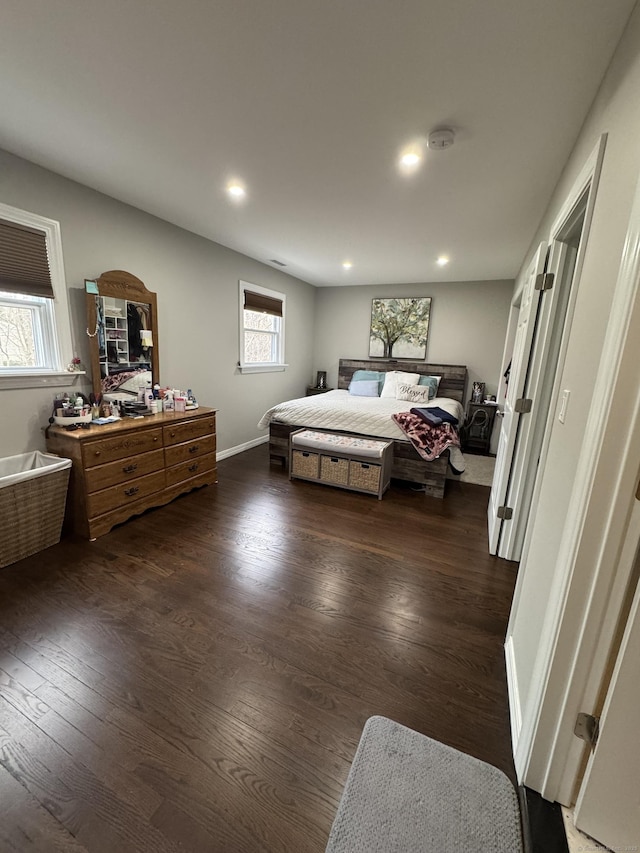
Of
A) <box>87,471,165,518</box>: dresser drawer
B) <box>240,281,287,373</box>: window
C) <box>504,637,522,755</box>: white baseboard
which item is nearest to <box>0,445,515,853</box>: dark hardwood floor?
<box>504,637,522,755</box>: white baseboard

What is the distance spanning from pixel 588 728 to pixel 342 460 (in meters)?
2.57

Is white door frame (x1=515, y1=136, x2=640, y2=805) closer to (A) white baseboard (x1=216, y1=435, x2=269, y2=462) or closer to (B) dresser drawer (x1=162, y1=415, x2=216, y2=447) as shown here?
(B) dresser drawer (x1=162, y1=415, x2=216, y2=447)

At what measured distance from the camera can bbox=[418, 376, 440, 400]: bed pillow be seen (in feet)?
16.8

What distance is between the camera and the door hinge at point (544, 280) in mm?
1921

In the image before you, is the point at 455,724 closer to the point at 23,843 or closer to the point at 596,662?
the point at 596,662

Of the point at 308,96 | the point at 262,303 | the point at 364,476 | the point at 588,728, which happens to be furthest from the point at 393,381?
the point at 588,728

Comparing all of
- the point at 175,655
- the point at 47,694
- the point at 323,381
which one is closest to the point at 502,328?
the point at 323,381

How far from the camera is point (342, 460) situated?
342cm

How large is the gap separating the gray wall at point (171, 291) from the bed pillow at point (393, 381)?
61.2 inches

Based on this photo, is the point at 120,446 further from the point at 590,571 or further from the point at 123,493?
the point at 590,571

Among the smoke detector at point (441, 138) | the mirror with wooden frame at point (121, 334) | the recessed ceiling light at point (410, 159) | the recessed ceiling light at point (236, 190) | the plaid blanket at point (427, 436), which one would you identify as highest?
the recessed ceiling light at point (236, 190)

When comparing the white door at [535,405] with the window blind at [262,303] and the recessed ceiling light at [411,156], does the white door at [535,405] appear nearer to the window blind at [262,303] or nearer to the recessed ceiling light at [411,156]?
the recessed ceiling light at [411,156]

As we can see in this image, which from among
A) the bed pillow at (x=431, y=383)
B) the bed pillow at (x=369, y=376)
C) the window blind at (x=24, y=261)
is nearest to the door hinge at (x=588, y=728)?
the window blind at (x=24, y=261)

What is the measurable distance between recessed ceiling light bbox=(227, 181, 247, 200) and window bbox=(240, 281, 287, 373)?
169 centimetres
